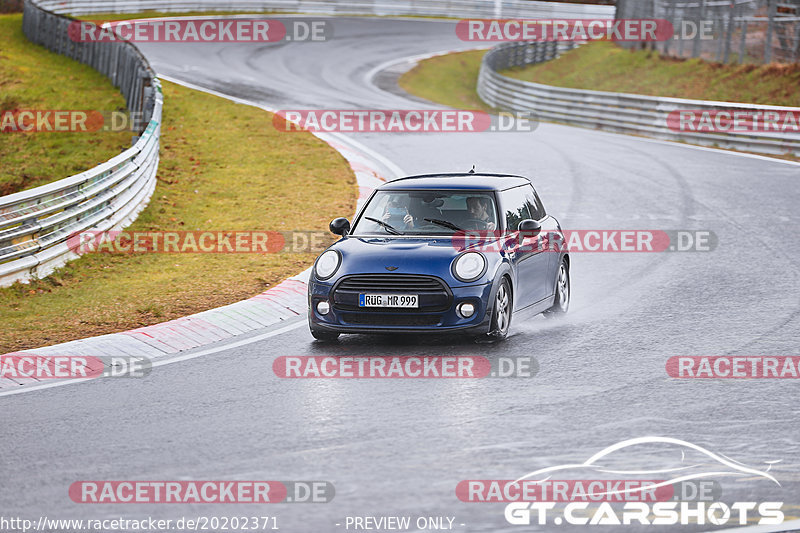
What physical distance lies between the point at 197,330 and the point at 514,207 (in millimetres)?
3273

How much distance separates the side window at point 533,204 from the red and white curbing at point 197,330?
8.34ft

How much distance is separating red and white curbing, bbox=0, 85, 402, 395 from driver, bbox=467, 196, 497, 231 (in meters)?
2.12

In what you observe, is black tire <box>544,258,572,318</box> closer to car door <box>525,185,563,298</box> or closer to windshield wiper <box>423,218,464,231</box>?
car door <box>525,185,563,298</box>

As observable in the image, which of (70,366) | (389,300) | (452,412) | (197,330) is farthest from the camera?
(197,330)

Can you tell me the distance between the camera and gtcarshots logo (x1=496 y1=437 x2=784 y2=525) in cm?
601

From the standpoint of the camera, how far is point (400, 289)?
9.66 m

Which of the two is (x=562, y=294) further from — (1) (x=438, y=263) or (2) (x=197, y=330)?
(2) (x=197, y=330)

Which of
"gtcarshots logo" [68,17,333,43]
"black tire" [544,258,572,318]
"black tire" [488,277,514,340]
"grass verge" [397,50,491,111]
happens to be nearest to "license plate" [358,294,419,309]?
"black tire" [488,277,514,340]

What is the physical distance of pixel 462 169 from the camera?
829 inches

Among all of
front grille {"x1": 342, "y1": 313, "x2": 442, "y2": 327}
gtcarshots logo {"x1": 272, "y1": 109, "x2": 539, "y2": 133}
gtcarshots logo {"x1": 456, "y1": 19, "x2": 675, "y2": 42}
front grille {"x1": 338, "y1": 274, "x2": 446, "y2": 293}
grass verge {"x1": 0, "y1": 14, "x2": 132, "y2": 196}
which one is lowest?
gtcarshots logo {"x1": 456, "y1": 19, "x2": 675, "y2": 42}

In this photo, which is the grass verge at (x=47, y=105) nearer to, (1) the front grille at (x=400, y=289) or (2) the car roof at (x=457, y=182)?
(2) the car roof at (x=457, y=182)

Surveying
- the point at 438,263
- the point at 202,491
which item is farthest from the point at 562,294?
the point at 202,491

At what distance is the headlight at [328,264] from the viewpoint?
9.96 meters

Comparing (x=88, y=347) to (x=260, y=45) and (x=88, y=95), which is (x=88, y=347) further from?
(x=260, y=45)
